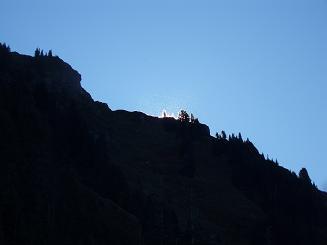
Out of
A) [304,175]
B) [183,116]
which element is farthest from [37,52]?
[304,175]

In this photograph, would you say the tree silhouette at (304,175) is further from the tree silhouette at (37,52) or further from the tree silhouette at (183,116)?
the tree silhouette at (37,52)

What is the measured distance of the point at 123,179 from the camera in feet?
306

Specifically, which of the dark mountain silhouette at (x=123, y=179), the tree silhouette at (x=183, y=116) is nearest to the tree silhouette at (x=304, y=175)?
the dark mountain silhouette at (x=123, y=179)

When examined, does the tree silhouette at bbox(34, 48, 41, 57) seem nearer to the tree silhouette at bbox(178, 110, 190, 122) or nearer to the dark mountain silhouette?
the dark mountain silhouette

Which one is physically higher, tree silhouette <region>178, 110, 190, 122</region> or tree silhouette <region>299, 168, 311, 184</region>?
tree silhouette <region>178, 110, 190, 122</region>

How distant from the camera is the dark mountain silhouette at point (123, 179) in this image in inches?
2537

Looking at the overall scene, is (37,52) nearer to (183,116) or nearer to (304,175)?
(183,116)

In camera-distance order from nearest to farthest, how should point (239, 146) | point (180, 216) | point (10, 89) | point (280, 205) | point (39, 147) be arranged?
point (39, 147)
point (10, 89)
point (180, 216)
point (280, 205)
point (239, 146)

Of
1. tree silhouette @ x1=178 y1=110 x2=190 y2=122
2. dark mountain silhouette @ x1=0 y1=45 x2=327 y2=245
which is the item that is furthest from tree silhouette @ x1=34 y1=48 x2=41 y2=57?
tree silhouette @ x1=178 y1=110 x2=190 y2=122

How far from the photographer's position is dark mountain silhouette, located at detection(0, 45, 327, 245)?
64438 millimetres

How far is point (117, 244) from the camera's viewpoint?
65.4 m

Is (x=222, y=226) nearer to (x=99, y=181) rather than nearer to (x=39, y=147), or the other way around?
(x=99, y=181)

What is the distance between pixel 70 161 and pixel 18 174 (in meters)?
22.3

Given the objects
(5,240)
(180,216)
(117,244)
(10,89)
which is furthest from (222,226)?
(5,240)
